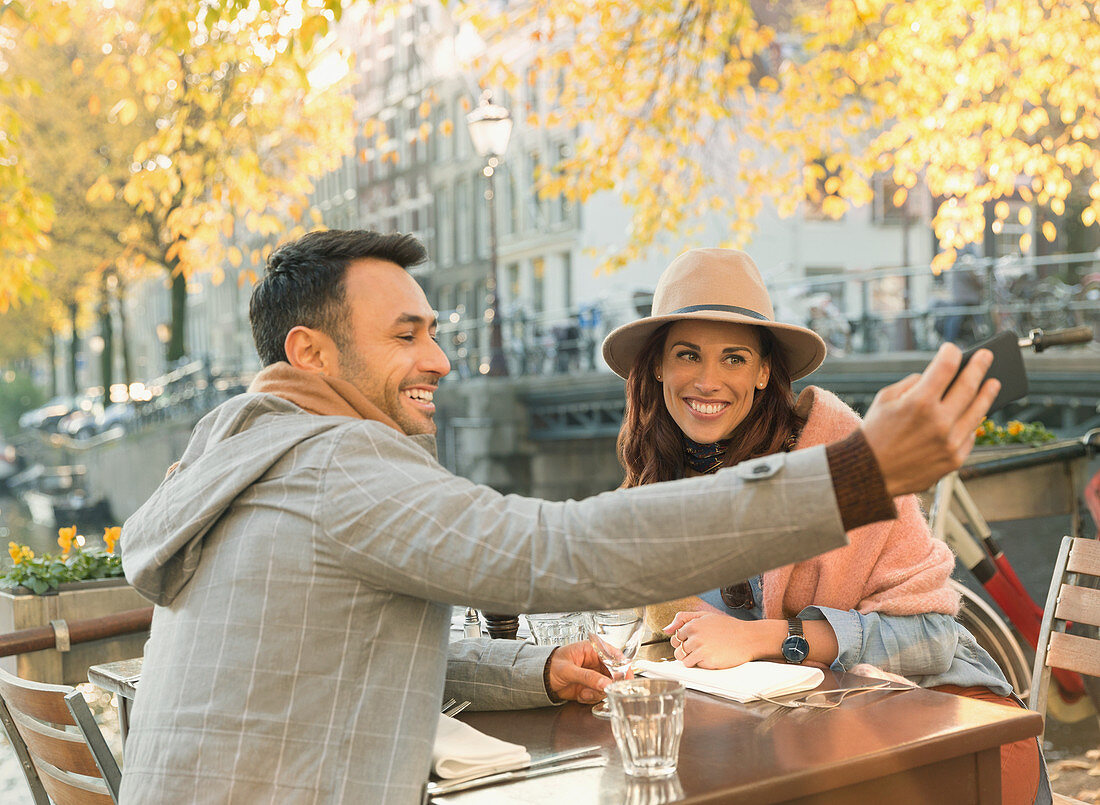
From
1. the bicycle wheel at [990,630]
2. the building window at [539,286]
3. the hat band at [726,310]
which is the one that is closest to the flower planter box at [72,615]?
the hat band at [726,310]

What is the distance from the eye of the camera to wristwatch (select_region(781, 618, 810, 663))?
2.47 m

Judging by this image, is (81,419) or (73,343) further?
(81,419)

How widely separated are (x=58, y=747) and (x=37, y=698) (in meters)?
0.10

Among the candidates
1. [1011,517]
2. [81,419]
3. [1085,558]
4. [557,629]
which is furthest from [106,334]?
[557,629]

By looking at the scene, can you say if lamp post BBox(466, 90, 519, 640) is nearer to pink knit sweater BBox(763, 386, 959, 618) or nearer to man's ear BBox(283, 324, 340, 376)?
pink knit sweater BBox(763, 386, 959, 618)

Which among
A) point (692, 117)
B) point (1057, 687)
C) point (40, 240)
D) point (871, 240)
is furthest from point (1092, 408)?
point (871, 240)

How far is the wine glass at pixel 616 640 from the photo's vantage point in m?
2.16

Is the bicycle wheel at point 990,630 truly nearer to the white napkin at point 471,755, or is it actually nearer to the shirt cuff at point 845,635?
the shirt cuff at point 845,635

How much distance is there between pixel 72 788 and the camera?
231 cm

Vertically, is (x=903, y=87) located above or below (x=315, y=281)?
above

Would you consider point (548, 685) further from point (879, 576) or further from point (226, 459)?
point (879, 576)

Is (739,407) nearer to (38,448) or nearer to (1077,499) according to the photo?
(1077,499)

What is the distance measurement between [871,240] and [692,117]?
2361 centimetres

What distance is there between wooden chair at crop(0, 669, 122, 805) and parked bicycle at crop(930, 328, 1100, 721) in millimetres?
2125
